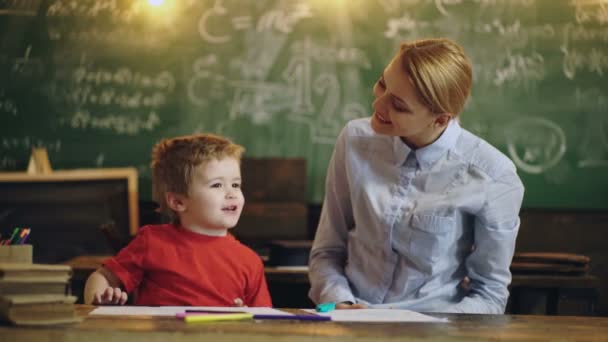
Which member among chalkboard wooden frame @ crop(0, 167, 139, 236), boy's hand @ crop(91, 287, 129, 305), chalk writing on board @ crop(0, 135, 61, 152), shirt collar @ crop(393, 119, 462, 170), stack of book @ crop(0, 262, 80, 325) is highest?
shirt collar @ crop(393, 119, 462, 170)

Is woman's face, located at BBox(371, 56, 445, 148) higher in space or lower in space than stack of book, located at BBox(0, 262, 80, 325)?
higher

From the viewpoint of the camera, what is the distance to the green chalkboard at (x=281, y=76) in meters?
4.64

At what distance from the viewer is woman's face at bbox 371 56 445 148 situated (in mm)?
2092

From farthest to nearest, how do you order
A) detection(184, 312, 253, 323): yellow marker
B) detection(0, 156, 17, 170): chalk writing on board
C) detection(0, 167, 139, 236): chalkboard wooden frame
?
detection(0, 156, 17, 170): chalk writing on board < detection(0, 167, 139, 236): chalkboard wooden frame < detection(184, 312, 253, 323): yellow marker

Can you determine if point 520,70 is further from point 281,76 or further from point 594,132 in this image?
point 281,76

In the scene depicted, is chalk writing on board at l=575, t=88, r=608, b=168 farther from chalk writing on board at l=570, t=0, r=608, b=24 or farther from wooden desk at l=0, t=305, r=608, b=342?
wooden desk at l=0, t=305, r=608, b=342

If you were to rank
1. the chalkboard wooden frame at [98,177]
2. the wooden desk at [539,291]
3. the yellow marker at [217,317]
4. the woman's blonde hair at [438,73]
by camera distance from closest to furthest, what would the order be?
the yellow marker at [217,317] < the woman's blonde hair at [438,73] < the wooden desk at [539,291] < the chalkboard wooden frame at [98,177]

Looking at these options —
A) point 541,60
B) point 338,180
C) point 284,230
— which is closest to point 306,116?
point 284,230

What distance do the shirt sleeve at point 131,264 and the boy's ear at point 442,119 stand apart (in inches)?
29.8

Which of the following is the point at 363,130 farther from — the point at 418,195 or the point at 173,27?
the point at 173,27

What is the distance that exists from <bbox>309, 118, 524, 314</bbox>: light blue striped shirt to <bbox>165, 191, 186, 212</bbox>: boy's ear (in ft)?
1.26

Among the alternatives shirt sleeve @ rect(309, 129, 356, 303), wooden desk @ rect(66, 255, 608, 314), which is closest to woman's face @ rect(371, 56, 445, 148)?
shirt sleeve @ rect(309, 129, 356, 303)

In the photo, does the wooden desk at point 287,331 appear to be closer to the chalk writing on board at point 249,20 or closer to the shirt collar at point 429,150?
the shirt collar at point 429,150

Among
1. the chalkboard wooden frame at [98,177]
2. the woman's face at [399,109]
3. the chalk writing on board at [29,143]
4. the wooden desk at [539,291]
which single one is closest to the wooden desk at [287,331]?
the woman's face at [399,109]
